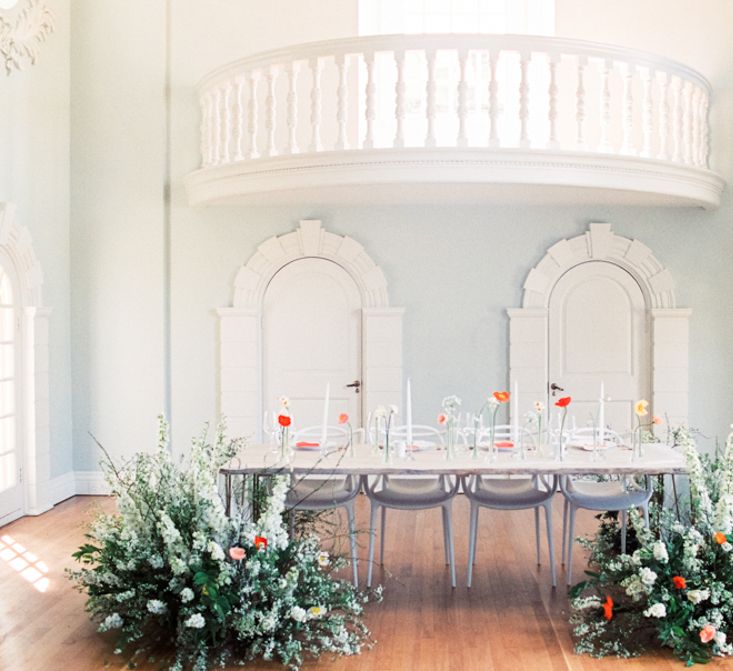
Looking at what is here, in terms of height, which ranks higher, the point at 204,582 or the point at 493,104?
the point at 493,104

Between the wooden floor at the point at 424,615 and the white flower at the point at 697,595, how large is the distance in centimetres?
31

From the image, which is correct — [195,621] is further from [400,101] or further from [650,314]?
[650,314]

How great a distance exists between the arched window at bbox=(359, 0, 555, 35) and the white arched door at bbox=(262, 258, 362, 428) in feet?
8.02

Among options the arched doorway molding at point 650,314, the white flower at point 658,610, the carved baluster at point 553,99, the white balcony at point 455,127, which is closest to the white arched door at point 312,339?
the white balcony at point 455,127

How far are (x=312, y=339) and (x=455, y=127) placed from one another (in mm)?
2506

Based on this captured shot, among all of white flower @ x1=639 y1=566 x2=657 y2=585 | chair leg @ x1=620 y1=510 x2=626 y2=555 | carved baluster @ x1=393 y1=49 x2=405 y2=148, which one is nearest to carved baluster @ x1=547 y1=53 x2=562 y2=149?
carved baluster @ x1=393 y1=49 x2=405 y2=148

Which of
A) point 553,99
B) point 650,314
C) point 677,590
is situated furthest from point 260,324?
point 677,590

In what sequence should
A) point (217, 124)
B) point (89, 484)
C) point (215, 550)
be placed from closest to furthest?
1. point (215, 550)
2. point (217, 124)
3. point (89, 484)

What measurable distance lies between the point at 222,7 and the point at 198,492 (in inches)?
222

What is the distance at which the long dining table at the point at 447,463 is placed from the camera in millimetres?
5188

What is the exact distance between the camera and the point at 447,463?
538 cm

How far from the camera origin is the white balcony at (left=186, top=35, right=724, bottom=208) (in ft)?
23.1

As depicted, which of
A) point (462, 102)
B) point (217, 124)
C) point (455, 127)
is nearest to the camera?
point (462, 102)

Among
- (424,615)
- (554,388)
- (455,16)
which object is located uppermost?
(455,16)
